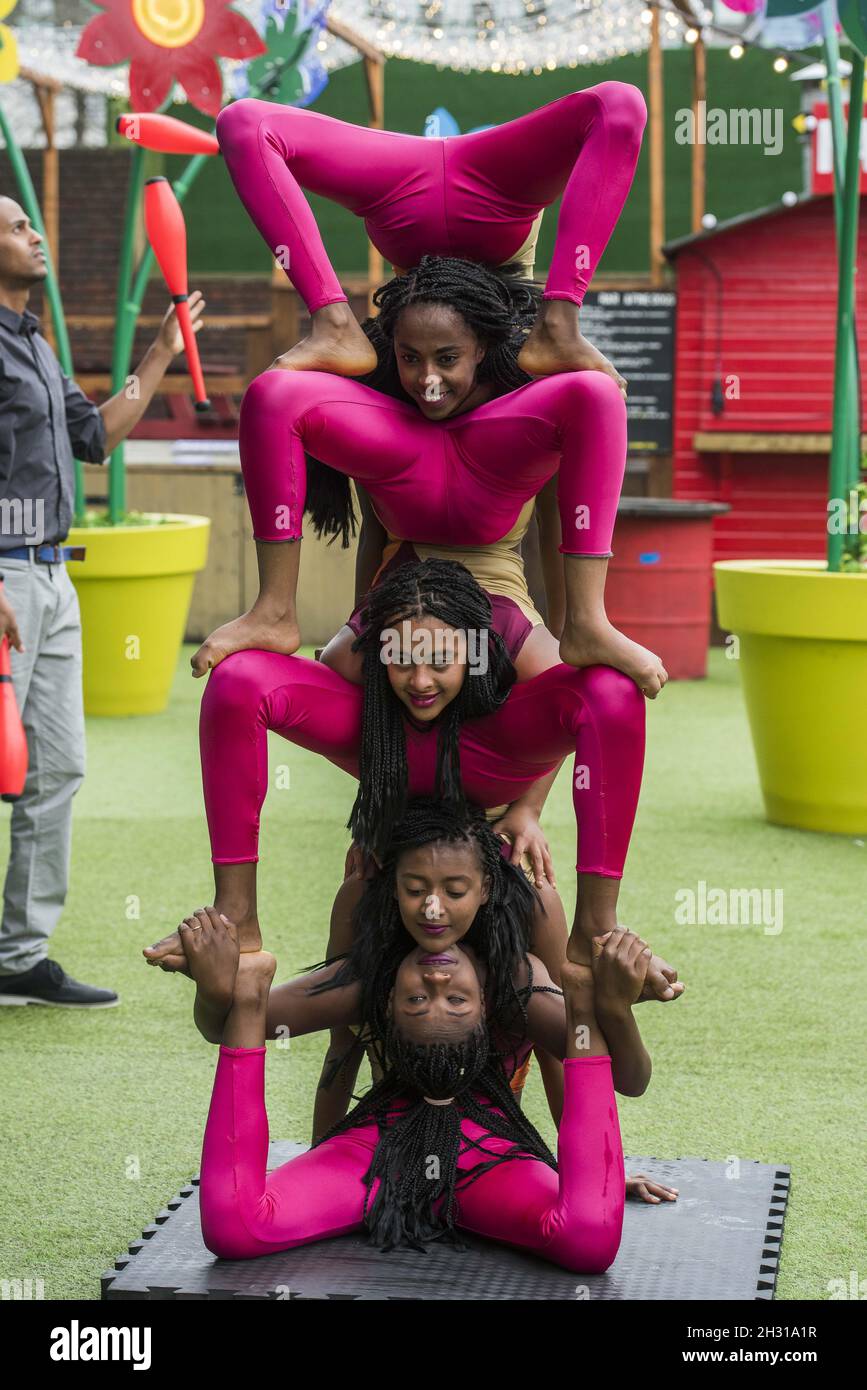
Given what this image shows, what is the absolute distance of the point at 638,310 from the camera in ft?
26.7

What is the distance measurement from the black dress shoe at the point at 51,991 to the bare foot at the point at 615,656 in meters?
1.64

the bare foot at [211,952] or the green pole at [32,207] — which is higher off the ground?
the green pole at [32,207]

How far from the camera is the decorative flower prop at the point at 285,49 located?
20.4 feet

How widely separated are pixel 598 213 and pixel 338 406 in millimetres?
386

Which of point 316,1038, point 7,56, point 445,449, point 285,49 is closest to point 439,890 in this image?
point 445,449

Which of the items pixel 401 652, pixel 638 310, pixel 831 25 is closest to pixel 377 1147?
pixel 401 652

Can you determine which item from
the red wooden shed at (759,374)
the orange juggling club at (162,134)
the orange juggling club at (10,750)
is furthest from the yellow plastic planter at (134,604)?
the orange juggling club at (10,750)

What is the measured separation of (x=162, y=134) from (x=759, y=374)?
4687 mm

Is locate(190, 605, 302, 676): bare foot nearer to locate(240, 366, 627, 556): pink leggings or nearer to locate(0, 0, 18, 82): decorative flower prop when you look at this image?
locate(240, 366, 627, 556): pink leggings

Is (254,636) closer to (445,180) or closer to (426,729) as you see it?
(426,729)

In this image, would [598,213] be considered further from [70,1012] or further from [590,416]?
[70,1012]

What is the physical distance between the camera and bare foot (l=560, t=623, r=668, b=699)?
2053mm

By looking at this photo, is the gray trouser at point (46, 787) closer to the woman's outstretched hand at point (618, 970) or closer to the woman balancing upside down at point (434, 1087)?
the woman balancing upside down at point (434, 1087)

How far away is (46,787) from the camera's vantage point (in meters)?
3.44
